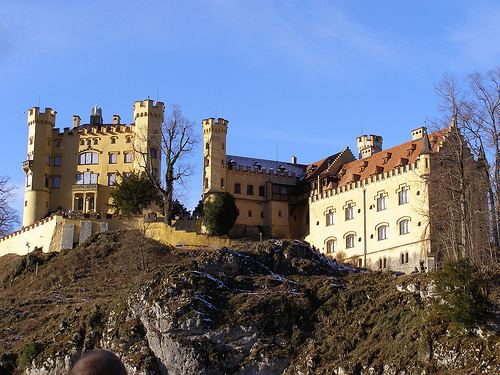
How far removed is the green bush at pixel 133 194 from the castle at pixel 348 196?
4.38 metres

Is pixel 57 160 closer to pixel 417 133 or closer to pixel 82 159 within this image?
pixel 82 159

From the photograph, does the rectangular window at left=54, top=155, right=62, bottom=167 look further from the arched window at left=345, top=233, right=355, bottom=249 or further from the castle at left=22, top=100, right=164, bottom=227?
the arched window at left=345, top=233, right=355, bottom=249

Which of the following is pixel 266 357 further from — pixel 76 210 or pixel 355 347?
pixel 76 210

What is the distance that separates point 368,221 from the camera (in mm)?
62938

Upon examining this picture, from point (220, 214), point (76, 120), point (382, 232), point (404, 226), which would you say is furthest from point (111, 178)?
point (404, 226)

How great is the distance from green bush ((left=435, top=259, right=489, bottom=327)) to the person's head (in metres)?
28.1

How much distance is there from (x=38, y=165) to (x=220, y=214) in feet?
52.0

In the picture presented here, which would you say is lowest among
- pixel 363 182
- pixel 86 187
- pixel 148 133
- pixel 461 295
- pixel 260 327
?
pixel 260 327

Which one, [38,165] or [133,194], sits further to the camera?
[38,165]

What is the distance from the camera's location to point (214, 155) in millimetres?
69250

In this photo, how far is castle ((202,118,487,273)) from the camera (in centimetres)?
5875

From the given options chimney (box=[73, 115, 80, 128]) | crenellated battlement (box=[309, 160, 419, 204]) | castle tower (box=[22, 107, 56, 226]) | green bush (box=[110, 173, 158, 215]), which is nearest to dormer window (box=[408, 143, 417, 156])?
crenellated battlement (box=[309, 160, 419, 204])

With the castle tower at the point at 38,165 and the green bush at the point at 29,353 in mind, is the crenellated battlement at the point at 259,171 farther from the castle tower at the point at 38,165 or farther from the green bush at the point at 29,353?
the green bush at the point at 29,353

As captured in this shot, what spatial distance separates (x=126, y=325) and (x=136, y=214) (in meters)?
28.9
